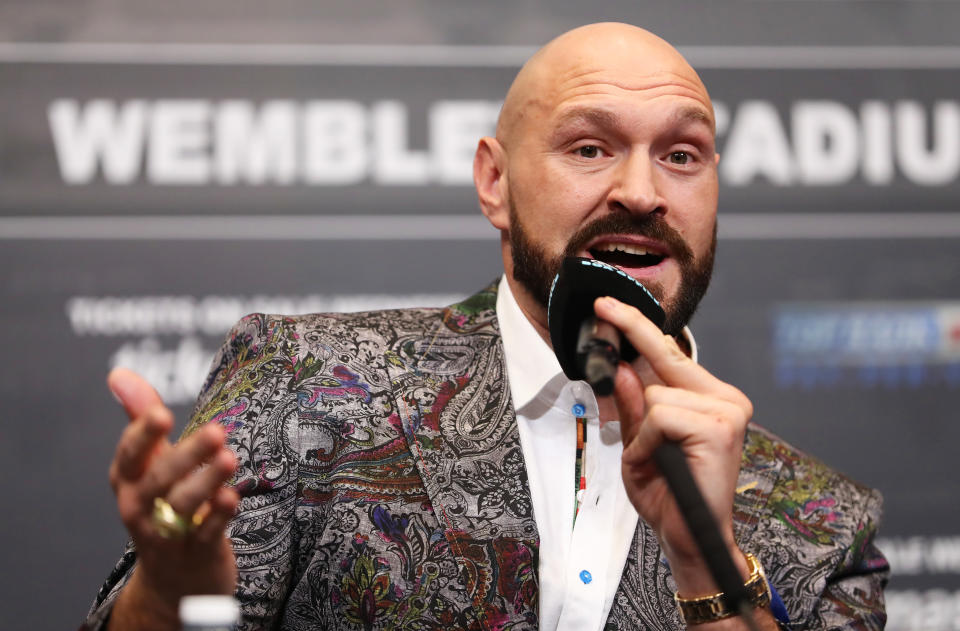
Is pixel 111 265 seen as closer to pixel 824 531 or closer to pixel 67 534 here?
pixel 67 534

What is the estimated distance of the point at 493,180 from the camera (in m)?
1.76

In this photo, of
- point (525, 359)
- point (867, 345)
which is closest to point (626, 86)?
point (525, 359)

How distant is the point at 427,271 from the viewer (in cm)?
252

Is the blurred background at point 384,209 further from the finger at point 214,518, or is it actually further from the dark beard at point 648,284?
the finger at point 214,518

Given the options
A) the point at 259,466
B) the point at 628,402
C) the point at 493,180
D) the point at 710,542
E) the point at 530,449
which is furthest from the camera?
the point at 493,180

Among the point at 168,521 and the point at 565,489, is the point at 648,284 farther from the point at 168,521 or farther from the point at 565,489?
the point at 168,521

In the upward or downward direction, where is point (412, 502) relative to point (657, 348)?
downward

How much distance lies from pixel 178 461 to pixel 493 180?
38.1 inches

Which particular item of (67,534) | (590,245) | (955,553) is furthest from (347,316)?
(955,553)

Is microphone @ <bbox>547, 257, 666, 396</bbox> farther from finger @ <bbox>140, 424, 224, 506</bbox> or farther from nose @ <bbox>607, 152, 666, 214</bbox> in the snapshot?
finger @ <bbox>140, 424, 224, 506</bbox>

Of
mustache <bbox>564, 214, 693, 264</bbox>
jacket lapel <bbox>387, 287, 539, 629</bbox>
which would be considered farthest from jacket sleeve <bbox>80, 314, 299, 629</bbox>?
mustache <bbox>564, 214, 693, 264</bbox>

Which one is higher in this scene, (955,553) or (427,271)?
(427,271)

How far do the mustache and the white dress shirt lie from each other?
0.20 metres

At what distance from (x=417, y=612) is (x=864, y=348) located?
5.56ft
